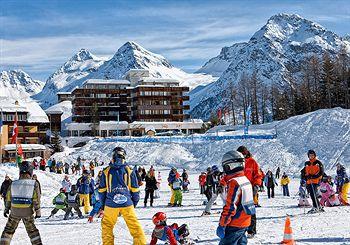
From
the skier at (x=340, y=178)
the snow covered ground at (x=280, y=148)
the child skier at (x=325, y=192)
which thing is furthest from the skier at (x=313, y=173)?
the snow covered ground at (x=280, y=148)

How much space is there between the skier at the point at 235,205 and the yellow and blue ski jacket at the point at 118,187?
2349 mm

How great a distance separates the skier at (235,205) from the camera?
6.24m

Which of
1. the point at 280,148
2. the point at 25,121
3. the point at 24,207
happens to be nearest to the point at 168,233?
the point at 24,207

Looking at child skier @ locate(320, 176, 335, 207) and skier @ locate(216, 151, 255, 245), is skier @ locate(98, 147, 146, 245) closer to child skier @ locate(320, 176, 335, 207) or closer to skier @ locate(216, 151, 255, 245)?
skier @ locate(216, 151, 255, 245)

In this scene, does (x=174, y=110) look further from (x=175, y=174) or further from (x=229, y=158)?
(x=229, y=158)

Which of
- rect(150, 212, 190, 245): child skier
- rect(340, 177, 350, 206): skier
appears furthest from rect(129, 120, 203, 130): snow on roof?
rect(150, 212, 190, 245): child skier

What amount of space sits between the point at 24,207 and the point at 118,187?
1.73 m

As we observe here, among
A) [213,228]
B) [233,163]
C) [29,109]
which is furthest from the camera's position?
[29,109]

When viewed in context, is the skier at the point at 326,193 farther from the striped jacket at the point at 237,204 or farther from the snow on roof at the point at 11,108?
the snow on roof at the point at 11,108

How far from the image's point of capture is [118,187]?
8.20m

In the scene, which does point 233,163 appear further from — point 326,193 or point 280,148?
point 280,148

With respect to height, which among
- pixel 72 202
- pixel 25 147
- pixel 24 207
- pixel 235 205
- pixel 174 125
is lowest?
pixel 72 202

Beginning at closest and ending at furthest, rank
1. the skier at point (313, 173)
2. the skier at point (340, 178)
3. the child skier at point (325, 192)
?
the skier at point (313, 173) → the child skier at point (325, 192) → the skier at point (340, 178)

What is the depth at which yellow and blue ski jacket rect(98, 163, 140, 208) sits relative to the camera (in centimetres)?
818
